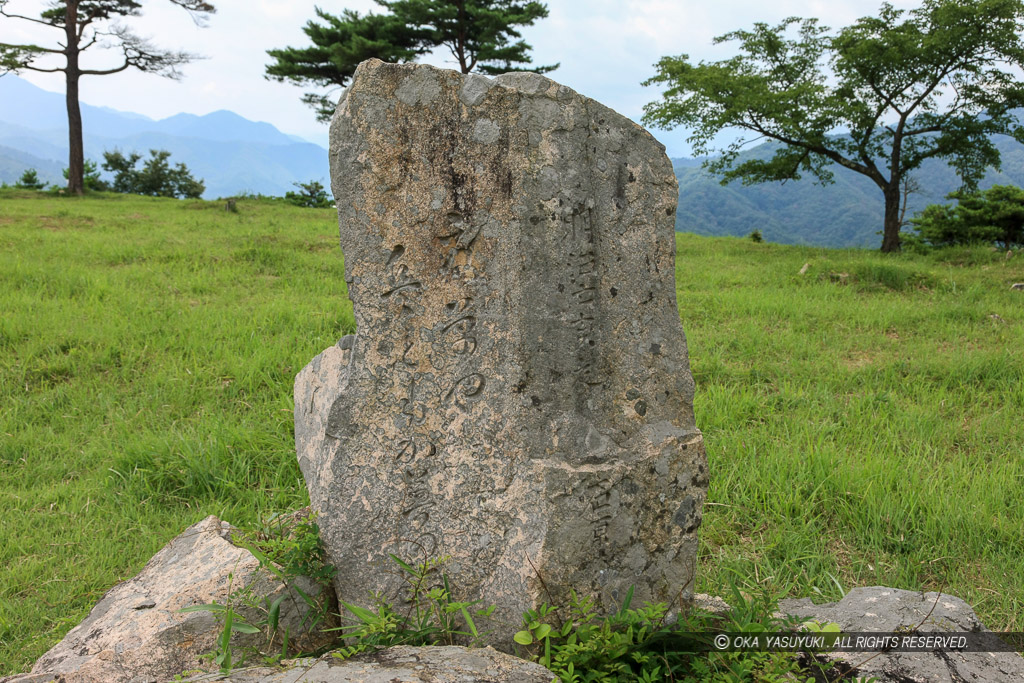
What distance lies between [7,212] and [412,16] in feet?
31.9

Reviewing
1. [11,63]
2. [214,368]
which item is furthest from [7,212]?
[214,368]

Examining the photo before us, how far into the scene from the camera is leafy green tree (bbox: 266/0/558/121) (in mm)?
15883

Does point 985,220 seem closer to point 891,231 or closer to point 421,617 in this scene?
point 891,231

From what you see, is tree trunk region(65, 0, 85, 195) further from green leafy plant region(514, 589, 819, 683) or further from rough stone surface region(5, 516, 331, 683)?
green leafy plant region(514, 589, 819, 683)

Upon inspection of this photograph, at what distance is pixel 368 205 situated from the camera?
230cm

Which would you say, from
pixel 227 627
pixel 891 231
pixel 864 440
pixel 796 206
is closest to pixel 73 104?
pixel 227 627

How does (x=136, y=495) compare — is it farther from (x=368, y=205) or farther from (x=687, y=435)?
(x=687, y=435)

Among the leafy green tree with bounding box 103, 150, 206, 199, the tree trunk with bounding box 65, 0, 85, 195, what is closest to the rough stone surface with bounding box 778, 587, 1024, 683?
the tree trunk with bounding box 65, 0, 85, 195

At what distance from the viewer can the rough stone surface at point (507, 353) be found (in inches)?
86.1

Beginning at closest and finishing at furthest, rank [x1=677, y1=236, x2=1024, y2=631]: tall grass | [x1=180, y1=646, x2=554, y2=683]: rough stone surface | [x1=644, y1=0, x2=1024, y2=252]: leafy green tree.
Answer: [x1=180, y1=646, x2=554, y2=683]: rough stone surface, [x1=677, y1=236, x2=1024, y2=631]: tall grass, [x1=644, y1=0, x2=1024, y2=252]: leafy green tree

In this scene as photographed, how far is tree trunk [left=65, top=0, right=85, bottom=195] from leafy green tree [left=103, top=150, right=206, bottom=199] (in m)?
5.70

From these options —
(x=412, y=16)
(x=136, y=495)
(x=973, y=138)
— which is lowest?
(x=136, y=495)

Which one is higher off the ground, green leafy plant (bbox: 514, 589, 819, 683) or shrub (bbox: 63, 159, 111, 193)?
shrub (bbox: 63, 159, 111, 193)

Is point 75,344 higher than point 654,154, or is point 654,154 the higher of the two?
point 654,154
